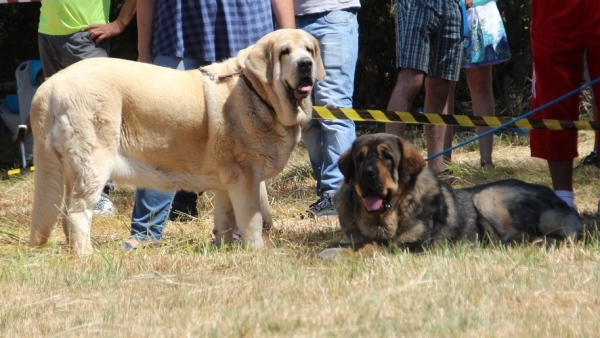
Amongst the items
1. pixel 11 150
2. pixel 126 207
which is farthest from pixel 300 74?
pixel 11 150

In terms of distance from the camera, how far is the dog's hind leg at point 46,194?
5.13 meters

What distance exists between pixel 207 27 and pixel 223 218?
1.25 meters

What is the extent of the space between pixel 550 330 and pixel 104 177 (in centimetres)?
276

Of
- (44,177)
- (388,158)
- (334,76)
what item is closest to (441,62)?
(334,76)

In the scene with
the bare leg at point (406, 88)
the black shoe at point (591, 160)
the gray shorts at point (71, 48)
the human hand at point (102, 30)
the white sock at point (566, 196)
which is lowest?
the black shoe at point (591, 160)

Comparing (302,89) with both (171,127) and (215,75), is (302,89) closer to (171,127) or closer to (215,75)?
(215,75)

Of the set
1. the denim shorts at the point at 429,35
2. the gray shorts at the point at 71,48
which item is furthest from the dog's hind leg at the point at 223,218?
the gray shorts at the point at 71,48

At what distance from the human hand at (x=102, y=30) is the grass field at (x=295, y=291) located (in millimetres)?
2461

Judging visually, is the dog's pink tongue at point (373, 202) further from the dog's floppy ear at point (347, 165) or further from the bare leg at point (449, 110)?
the bare leg at point (449, 110)

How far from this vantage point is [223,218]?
18.1 ft

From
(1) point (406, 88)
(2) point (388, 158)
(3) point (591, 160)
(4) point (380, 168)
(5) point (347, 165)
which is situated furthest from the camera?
(3) point (591, 160)

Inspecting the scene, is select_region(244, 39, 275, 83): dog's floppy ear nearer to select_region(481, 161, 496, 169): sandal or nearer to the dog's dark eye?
the dog's dark eye

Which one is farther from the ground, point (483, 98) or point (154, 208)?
point (154, 208)

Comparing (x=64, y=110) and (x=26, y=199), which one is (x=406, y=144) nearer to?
(x=64, y=110)
